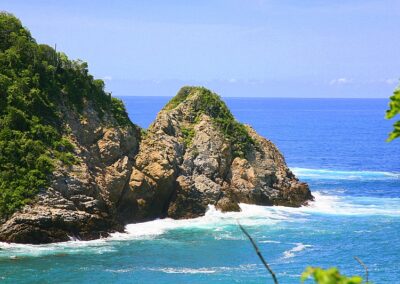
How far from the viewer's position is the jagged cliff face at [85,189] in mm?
47406

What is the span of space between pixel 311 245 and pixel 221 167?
1635cm

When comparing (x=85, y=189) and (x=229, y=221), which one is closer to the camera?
(x=85, y=189)

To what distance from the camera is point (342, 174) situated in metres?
93.9

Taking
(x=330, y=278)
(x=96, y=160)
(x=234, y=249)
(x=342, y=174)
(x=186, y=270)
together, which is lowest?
(x=186, y=270)

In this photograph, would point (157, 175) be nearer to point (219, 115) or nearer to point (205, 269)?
point (205, 269)

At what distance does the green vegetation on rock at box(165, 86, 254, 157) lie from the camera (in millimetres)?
68062

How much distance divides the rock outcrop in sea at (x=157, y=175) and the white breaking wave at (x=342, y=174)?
65.0ft

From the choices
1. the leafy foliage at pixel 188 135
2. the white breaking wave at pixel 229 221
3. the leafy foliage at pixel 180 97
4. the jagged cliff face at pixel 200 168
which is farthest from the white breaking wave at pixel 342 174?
the leafy foliage at pixel 188 135

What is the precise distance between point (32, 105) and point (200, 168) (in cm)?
1671

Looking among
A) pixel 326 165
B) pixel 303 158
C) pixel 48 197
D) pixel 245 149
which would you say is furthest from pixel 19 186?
pixel 303 158

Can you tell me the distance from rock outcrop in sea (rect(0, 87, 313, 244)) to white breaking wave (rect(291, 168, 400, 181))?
19812 millimetres

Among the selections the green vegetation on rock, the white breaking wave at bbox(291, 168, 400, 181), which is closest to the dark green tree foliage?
the green vegetation on rock

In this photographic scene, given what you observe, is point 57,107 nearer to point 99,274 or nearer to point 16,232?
point 16,232

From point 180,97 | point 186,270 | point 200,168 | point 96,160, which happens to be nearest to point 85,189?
point 96,160
